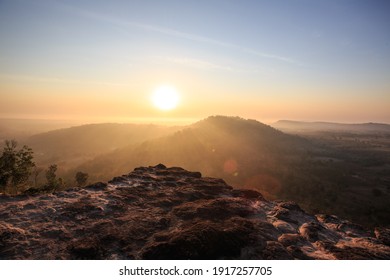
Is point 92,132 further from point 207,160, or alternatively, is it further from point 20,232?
point 20,232

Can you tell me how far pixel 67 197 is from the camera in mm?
10711

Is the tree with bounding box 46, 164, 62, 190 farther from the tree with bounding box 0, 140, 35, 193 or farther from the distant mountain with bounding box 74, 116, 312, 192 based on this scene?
the distant mountain with bounding box 74, 116, 312, 192

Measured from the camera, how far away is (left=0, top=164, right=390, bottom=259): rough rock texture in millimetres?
7129

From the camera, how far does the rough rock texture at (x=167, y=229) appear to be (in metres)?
7.13

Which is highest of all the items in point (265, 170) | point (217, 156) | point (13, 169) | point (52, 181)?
point (13, 169)

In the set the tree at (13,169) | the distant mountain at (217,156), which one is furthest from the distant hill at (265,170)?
the tree at (13,169)

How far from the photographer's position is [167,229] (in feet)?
27.7

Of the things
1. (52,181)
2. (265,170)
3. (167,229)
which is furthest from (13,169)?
(265,170)

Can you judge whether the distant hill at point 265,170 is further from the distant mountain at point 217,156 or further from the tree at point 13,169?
the tree at point 13,169

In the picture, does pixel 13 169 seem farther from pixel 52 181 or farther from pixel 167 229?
pixel 167 229

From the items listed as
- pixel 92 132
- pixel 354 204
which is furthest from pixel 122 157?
pixel 92 132

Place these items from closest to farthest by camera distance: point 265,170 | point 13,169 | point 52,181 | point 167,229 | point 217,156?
point 167,229
point 52,181
point 13,169
point 265,170
point 217,156
